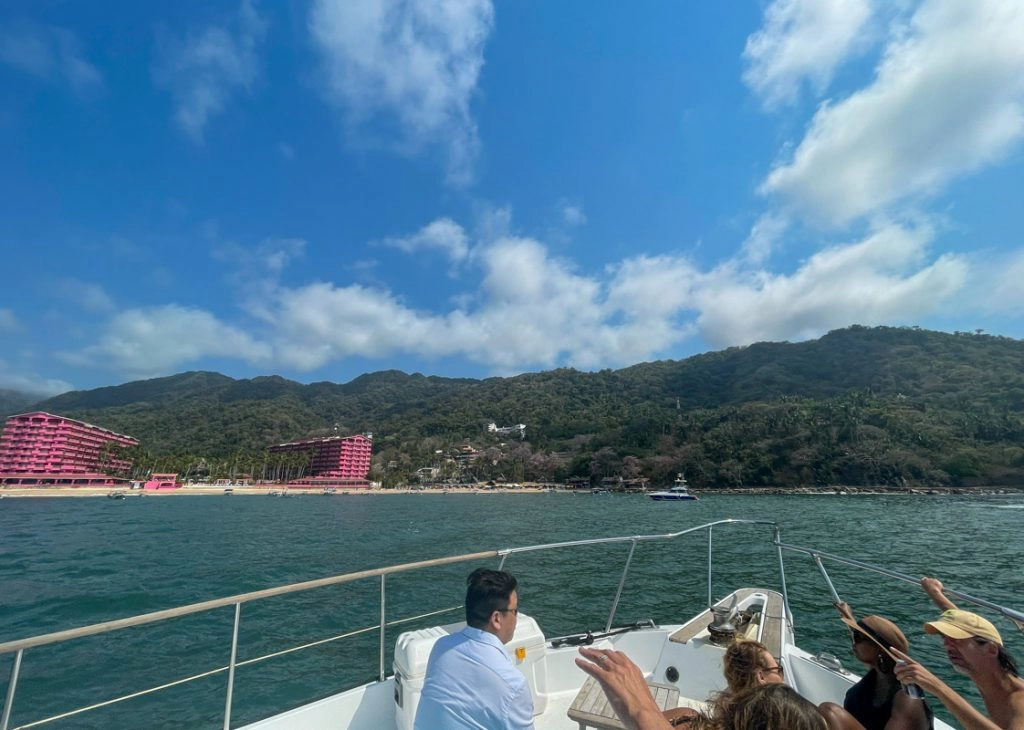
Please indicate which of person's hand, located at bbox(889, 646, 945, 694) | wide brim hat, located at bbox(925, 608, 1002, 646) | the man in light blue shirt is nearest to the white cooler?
the man in light blue shirt

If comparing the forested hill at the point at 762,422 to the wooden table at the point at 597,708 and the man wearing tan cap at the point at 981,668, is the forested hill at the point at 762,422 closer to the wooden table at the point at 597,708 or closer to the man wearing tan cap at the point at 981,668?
the man wearing tan cap at the point at 981,668

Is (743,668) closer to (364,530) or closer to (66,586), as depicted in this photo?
(66,586)

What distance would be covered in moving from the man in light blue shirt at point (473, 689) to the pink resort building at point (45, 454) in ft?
448

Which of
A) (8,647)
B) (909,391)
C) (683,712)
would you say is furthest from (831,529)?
(909,391)

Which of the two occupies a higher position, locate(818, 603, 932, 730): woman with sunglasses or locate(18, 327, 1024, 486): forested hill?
locate(18, 327, 1024, 486): forested hill

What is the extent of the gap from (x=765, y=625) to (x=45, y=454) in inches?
5470

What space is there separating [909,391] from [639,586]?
145073mm

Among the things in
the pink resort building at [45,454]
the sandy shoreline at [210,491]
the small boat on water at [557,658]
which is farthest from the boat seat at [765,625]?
the pink resort building at [45,454]

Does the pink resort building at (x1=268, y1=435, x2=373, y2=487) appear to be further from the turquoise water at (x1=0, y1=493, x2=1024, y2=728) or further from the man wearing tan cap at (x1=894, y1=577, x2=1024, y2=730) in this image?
the man wearing tan cap at (x1=894, y1=577, x2=1024, y2=730)

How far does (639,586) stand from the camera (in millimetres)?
15523

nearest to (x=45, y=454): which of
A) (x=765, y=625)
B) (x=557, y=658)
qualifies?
(x=557, y=658)

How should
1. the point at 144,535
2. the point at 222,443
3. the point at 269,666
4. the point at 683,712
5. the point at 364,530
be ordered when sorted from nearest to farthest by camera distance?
the point at 683,712, the point at 269,666, the point at 144,535, the point at 364,530, the point at 222,443

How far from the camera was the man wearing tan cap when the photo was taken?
2.20 metres

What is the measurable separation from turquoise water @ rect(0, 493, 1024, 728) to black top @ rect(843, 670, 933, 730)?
6192 millimetres
